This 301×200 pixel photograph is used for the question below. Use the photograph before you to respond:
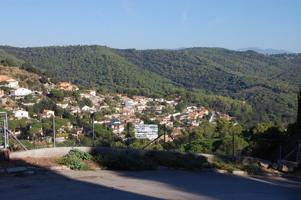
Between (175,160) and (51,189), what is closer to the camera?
(51,189)

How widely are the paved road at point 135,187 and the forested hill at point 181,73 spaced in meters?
56.3

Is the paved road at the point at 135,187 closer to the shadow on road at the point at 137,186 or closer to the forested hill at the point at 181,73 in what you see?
the shadow on road at the point at 137,186

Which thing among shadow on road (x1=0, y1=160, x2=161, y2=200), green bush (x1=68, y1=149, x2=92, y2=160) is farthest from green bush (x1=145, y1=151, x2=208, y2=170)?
shadow on road (x1=0, y1=160, x2=161, y2=200)

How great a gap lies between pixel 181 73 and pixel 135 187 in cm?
13550

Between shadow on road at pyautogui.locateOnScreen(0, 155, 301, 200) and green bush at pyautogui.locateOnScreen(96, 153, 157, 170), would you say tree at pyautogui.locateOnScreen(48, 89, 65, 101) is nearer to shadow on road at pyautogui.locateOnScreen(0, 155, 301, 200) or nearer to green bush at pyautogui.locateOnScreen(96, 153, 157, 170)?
green bush at pyautogui.locateOnScreen(96, 153, 157, 170)

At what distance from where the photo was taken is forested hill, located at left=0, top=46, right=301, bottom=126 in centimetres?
9150

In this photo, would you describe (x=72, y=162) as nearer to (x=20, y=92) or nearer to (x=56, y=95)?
(x=56, y=95)

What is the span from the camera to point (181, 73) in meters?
146

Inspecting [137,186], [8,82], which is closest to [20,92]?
[8,82]

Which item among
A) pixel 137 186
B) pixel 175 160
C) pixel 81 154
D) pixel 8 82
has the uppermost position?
pixel 8 82

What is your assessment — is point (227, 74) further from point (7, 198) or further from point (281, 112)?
point (7, 198)

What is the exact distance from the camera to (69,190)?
10.3 m

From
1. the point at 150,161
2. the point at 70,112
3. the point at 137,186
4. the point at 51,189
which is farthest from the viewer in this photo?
the point at 70,112

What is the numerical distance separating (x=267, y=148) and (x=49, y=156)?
11238mm
